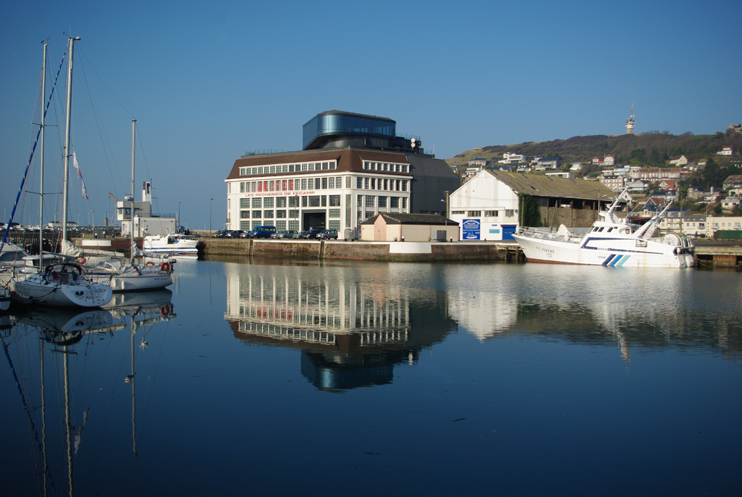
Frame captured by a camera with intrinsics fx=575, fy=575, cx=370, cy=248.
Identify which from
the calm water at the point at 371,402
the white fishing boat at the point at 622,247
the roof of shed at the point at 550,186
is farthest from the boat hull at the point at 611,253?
the calm water at the point at 371,402

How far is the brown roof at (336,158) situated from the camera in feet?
267

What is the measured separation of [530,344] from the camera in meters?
18.2

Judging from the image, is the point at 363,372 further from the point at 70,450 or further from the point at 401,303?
the point at 401,303

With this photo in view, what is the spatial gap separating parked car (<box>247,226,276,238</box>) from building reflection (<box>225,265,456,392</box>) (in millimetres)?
41583

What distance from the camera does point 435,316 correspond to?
2358cm

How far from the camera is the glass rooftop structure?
90250 millimetres

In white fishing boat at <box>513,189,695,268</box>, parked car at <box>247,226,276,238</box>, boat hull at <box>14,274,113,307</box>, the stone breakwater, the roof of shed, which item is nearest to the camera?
boat hull at <box>14,274,113,307</box>

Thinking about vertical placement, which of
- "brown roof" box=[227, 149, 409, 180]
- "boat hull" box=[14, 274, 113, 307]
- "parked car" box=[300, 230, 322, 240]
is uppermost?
"brown roof" box=[227, 149, 409, 180]

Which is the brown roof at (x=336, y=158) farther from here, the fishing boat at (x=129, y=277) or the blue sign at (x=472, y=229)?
the fishing boat at (x=129, y=277)

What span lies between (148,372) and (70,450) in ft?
16.4

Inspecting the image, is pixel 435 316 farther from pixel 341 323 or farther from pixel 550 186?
pixel 550 186

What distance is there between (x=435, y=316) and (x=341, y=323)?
421 cm

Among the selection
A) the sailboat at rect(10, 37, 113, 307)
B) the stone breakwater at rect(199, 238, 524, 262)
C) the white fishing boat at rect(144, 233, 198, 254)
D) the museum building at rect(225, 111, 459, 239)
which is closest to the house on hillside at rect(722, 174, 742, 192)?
the museum building at rect(225, 111, 459, 239)

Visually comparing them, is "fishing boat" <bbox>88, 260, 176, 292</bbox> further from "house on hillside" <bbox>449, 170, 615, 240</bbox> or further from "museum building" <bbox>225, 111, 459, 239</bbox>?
"house on hillside" <bbox>449, 170, 615, 240</bbox>
